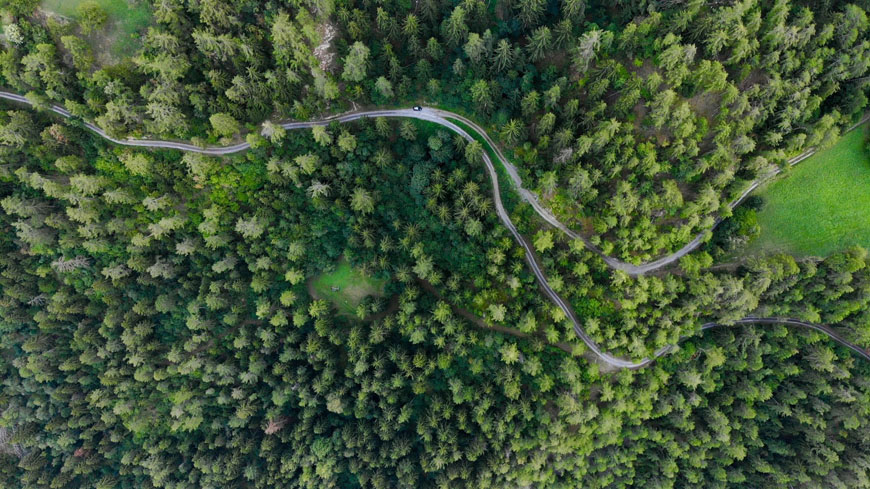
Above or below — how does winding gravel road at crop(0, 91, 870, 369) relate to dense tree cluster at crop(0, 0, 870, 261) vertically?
below

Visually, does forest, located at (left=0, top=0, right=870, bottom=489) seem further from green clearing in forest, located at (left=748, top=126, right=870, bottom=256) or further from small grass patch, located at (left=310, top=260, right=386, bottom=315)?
green clearing in forest, located at (left=748, top=126, right=870, bottom=256)

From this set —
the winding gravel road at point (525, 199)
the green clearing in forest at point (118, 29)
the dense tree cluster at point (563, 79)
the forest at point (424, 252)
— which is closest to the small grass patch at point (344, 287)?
the forest at point (424, 252)

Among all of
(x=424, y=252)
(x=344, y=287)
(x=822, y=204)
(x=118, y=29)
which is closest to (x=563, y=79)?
(x=424, y=252)

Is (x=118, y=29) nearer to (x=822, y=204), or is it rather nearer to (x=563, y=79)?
(x=563, y=79)

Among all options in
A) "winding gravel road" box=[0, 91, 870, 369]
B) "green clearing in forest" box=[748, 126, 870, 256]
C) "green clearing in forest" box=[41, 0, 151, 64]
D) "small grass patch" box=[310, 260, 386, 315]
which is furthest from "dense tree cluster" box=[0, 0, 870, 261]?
"small grass patch" box=[310, 260, 386, 315]

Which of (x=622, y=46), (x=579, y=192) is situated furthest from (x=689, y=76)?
(x=579, y=192)

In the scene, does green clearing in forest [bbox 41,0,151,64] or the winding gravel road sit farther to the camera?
green clearing in forest [bbox 41,0,151,64]
